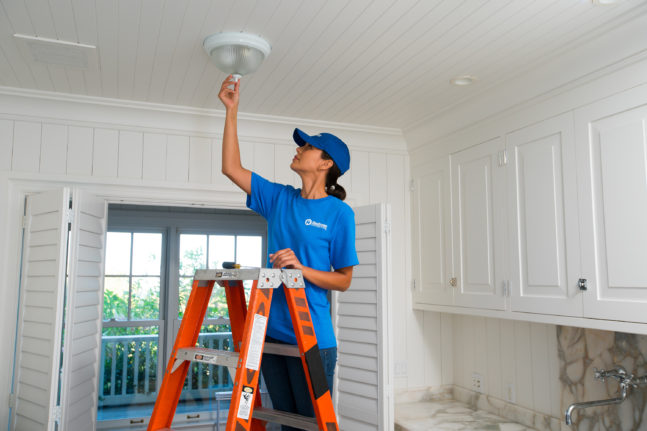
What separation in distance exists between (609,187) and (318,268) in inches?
50.9

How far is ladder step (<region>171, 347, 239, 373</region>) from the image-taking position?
143 centimetres

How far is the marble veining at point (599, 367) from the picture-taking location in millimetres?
2393

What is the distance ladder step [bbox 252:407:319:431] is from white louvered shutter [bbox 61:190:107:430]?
1357 mm

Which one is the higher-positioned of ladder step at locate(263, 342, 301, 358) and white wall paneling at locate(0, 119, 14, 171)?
white wall paneling at locate(0, 119, 14, 171)

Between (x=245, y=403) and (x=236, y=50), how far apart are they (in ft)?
4.94

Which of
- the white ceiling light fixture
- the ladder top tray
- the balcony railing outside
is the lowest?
the balcony railing outside

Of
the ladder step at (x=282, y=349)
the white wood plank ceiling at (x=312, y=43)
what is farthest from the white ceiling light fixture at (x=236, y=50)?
the ladder step at (x=282, y=349)

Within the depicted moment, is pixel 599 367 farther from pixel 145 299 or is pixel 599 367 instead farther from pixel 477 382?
pixel 145 299

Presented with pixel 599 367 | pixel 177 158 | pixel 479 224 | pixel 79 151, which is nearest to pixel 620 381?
pixel 599 367

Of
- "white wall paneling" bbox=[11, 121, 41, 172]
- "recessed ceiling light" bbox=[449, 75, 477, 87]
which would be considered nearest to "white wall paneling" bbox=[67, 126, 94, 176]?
"white wall paneling" bbox=[11, 121, 41, 172]

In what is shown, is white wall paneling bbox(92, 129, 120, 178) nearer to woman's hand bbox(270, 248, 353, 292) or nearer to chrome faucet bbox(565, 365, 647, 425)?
woman's hand bbox(270, 248, 353, 292)

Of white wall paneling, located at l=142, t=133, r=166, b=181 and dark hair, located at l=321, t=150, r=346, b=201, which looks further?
white wall paneling, located at l=142, t=133, r=166, b=181

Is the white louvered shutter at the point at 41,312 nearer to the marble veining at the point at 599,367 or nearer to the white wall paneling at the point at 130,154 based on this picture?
the white wall paneling at the point at 130,154

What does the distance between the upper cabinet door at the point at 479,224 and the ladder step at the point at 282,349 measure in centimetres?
156
